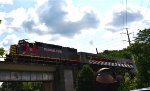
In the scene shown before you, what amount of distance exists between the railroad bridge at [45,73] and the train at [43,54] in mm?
948

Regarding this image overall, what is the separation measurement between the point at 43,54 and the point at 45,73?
499 centimetres

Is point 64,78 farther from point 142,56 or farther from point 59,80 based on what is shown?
point 142,56

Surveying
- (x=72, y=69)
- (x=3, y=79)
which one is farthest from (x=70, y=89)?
(x=3, y=79)

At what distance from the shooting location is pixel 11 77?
151ft

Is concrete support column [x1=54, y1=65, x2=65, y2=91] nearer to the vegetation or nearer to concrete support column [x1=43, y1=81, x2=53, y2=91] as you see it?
concrete support column [x1=43, y1=81, x2=53, y2=91]

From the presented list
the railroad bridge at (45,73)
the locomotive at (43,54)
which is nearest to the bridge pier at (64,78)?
the railroad bridge at (45,73)

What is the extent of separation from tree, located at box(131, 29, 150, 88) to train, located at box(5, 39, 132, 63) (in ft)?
52.2

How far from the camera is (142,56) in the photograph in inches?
1615

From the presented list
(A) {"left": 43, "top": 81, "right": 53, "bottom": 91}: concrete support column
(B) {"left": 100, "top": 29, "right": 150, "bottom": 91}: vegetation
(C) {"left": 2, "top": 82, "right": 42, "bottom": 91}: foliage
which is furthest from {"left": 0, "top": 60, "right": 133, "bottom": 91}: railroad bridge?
(C) {"left": 2, "top": 82, "right": 42, "bottom": 91}: foliage

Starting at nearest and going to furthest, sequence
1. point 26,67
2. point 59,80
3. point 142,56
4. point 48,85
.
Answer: point 142,56
point 26,67
point 59,80
point 48,85

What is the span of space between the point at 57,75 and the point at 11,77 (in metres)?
12.0

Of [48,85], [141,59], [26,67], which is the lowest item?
[48,85]

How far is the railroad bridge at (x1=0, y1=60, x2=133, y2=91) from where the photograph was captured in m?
44.4

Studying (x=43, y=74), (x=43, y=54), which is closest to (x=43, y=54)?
(x=43, y=54)
